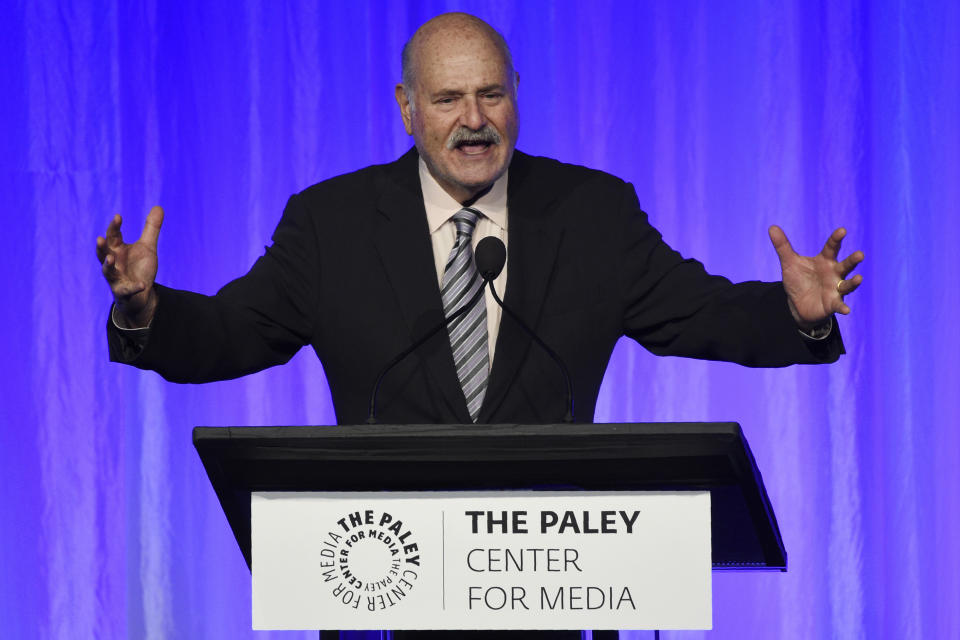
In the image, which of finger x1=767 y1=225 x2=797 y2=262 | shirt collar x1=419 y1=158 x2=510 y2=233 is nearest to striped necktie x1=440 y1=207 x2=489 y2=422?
shirt collar x1=419 y1=158 x2=510 y2=233

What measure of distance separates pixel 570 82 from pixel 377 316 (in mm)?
1520

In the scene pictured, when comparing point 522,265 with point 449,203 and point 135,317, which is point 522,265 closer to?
point 449,203

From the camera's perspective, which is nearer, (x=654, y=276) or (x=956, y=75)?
A: (x=654, y=276)

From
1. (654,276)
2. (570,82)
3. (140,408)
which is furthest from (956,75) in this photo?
(140,408)

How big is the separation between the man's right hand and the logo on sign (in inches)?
20.2

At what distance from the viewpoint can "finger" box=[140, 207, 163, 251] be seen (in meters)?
1.89

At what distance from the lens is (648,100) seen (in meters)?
3.55

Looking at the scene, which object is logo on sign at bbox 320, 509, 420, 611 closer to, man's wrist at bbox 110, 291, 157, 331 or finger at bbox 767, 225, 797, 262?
man's wrist at bbox 110, 291, 157, 331

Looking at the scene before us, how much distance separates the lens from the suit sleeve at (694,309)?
2121mm

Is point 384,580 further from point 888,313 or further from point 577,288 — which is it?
point 888,313

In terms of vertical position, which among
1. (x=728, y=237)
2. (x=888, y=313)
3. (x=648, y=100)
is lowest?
(x=888, y=313)

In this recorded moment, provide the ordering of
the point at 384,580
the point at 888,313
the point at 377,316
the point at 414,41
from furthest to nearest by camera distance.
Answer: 1. the point at 888,313
2. the point at 414,41
3. the point at 377,316
4. the point at 384,580

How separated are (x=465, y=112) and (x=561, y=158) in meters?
1.26

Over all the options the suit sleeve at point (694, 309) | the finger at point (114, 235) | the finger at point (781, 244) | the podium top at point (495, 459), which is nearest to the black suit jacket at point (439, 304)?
the suit sleeve at point (694, 309)
